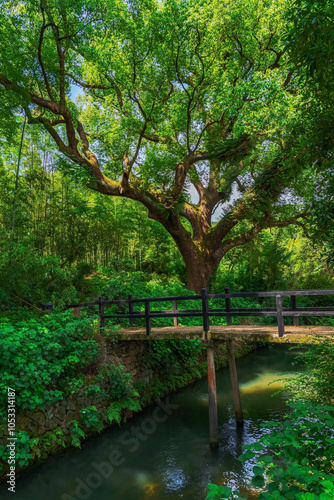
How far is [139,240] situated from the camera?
A: 60.3ft

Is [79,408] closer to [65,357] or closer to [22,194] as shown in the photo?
[65,357]

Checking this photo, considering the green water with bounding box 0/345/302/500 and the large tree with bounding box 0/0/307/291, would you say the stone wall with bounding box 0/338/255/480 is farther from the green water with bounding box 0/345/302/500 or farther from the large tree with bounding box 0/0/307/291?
the large tree with bounding box 0/0/307/291

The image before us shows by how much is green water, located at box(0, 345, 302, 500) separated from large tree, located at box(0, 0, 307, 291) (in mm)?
6806

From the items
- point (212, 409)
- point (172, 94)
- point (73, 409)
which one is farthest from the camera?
point (172, 94)

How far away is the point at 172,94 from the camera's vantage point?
13234 mm

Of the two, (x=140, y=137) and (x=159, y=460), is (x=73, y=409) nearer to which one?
(x=159, y=460)

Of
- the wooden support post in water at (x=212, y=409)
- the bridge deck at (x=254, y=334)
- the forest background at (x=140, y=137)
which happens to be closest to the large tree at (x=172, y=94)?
the forest background at (x=140, y=137)

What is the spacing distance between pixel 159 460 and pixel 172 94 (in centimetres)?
1279

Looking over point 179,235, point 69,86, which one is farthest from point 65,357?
point 69,86

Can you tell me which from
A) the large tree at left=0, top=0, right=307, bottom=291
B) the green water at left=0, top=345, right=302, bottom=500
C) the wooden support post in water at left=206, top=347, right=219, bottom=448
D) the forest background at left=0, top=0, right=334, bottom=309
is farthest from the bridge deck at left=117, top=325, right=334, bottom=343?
the large tree at left=0, top=0, right=307, bottom=291

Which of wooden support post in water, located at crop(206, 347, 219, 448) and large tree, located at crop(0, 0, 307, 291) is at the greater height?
large tree, located at crop(0, 0, 307, 291)

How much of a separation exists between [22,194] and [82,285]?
170 inches

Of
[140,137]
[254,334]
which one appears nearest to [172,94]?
[140,137]

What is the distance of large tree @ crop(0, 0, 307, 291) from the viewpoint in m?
9.98
